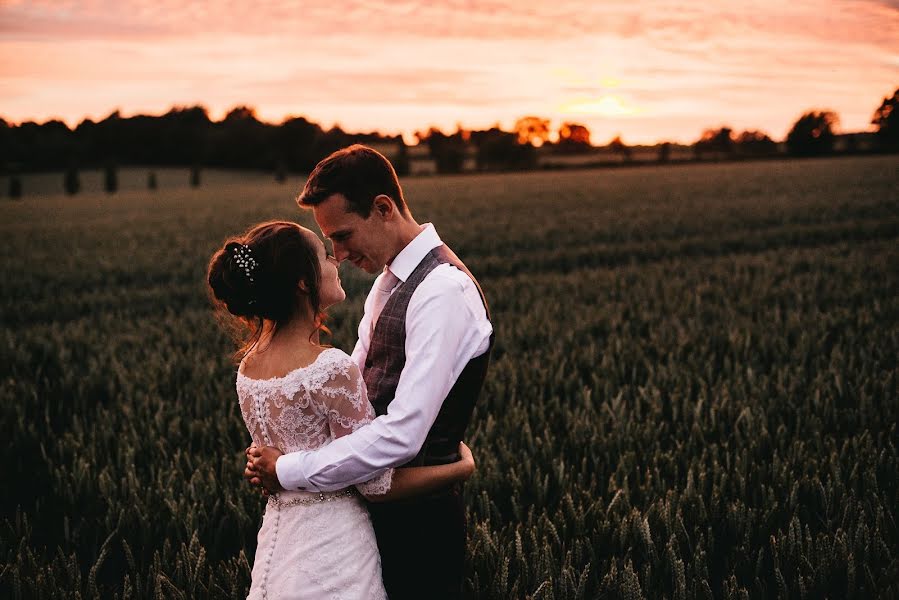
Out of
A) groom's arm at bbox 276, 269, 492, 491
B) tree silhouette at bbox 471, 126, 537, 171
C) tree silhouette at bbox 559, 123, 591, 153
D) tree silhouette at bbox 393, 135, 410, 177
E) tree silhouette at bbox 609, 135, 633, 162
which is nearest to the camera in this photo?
groom's arm at bbox 276, 269, 492, 491

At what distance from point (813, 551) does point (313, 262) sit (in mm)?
2480

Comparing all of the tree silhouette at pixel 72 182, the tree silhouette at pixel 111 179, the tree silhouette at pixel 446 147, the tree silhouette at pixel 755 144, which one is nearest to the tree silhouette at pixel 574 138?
the tree silhouette at pixel 446 147

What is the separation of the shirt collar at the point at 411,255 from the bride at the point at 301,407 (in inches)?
7.4

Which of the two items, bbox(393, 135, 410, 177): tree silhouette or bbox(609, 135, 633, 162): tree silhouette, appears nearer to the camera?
bbox(393, 135, 410, 177): tree silhouette

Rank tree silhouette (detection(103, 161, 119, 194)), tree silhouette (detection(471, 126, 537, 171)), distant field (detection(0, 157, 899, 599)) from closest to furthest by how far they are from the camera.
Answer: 1. distant field (detection(0, 157, 899, 599))
2. tree silhouette (detection(103, 161, 119, 194))
3. tree silhouette (detection(471, 126, 537, 171))

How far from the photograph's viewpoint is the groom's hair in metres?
2.04

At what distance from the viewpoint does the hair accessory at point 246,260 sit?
1.99 meters

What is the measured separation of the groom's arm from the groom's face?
0.84 ft

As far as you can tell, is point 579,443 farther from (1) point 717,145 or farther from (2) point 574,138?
(2) point 574,138

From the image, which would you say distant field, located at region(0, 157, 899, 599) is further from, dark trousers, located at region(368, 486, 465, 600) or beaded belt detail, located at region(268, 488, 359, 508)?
beaded belt detail, located at region(268, 488, 359, 508)

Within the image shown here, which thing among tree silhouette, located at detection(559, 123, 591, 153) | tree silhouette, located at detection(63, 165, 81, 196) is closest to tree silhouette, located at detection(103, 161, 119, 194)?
tree silhouette, located at detection(63, 165, 81, 196)

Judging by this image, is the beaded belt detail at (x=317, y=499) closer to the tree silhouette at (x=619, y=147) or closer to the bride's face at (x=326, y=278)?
the bride's face at (x=326, y=278)

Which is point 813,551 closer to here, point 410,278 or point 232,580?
point 410,278

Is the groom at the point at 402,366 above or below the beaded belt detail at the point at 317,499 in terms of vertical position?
above
